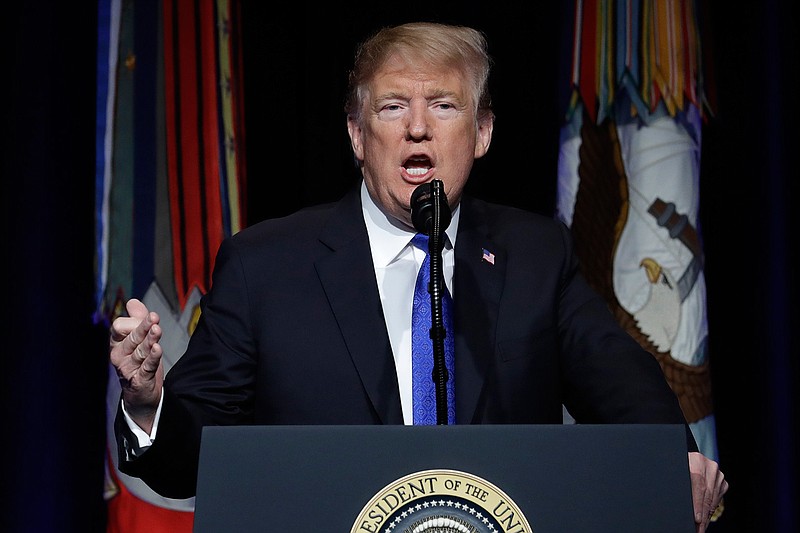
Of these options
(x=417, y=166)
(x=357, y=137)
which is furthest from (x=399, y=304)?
(x=357, y=137)

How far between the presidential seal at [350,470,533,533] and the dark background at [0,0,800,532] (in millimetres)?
1663

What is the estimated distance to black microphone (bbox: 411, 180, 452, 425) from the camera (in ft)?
4.11

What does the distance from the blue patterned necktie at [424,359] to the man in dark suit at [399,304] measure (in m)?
0.01

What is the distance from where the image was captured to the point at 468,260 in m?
1.78

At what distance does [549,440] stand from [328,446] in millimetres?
Result: 231

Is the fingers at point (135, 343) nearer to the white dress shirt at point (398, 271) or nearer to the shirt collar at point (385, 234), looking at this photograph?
the white dress shirt at point (398, 271)

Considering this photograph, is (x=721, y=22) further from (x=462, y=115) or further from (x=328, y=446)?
(x=328, y=446)

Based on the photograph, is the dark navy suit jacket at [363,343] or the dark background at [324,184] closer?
the dark navy suit jacket at [363,343]

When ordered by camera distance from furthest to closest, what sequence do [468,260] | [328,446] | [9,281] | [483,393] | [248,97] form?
[248,97] < [9,281] < [468,260] < [483,393] < [328,446]

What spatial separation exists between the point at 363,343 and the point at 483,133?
549 mm

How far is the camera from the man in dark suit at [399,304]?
1604 mm

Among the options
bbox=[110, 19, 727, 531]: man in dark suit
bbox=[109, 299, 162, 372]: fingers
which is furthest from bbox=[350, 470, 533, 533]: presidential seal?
bbox=[110, 19, 727, 531]: man in dark suit

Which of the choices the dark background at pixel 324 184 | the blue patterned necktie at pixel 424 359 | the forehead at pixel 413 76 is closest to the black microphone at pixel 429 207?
the blue patterned necktie at pixel 424 359

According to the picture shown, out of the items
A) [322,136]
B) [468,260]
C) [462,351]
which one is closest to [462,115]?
[468,260]
